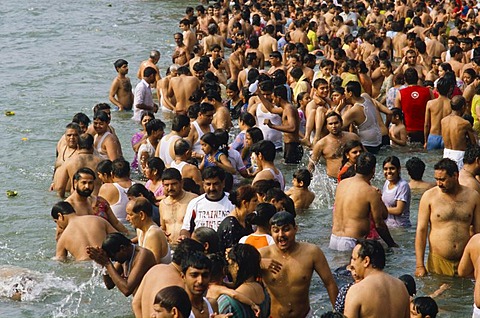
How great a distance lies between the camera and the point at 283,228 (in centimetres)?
723

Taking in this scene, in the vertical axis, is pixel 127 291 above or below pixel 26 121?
above

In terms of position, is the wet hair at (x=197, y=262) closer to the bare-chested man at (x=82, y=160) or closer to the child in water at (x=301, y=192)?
the child in water at (x=301, y=192)

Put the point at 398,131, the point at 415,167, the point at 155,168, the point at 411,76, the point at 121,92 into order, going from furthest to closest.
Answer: the point at 121,92, the point at 398,131, the point at 411,76, the point at 415,167, the point at 155,168

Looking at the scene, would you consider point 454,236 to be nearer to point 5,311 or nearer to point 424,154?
point 5,311

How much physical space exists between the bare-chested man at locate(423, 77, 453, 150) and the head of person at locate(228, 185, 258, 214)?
5.36 meters

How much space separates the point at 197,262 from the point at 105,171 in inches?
179

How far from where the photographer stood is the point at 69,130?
38.0ft

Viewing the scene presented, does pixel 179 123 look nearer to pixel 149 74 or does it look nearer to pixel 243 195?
pixel 243 195

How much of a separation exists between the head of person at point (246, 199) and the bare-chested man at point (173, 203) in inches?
36.7

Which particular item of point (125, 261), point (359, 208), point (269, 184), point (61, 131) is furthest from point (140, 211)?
point (61, 131)

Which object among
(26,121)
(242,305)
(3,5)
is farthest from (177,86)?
(3,5)

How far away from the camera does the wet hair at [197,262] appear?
250 inches

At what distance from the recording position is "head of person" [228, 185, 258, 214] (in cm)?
833

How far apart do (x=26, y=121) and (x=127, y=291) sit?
10963 mm
